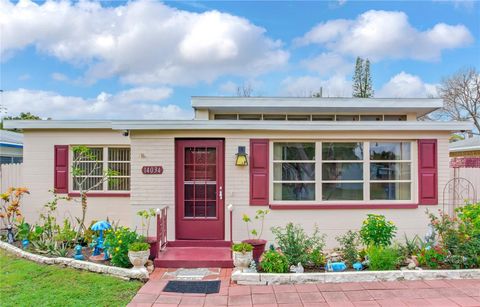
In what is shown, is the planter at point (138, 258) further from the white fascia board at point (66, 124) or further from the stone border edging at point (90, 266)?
the white fascia board at point (66, 124)

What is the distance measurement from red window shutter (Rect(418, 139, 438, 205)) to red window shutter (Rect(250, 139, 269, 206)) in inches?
121

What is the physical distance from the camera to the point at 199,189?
6.78m

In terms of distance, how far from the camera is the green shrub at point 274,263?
16.8 feet

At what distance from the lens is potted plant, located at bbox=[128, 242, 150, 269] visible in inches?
206

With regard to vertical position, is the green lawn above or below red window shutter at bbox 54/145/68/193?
below

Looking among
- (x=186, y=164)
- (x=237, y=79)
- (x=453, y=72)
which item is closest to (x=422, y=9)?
(x=186, y=164)

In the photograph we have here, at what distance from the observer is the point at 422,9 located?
1145cm

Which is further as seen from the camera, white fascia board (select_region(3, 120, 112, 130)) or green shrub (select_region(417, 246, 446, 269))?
white fascia board (select_region(3, 120, 112, 130))

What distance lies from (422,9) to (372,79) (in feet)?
51.8

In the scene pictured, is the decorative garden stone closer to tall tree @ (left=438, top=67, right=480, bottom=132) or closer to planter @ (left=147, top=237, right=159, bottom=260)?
planter @ (left=147, top=237, right=159, bottom=260)

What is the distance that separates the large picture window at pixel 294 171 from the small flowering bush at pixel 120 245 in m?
2.94

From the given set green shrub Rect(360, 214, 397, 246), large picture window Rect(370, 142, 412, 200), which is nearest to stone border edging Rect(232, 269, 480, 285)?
green shrub Rect(360, 214, 397, 246)

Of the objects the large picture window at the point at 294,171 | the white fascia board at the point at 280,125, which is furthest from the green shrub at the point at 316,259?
the white fascia board at the point at 280,125

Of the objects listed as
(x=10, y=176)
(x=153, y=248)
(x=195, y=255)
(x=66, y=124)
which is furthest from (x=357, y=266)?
(x=10, y=176)
